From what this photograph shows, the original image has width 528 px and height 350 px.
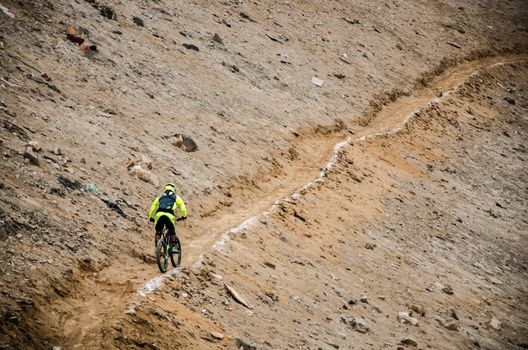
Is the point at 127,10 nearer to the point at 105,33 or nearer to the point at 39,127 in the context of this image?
the point at 105,33

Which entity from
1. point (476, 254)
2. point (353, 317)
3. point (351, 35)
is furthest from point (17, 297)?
point (351, 35)

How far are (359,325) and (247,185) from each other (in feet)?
23.8

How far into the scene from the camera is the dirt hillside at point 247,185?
520 inches

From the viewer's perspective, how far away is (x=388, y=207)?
22906 mm

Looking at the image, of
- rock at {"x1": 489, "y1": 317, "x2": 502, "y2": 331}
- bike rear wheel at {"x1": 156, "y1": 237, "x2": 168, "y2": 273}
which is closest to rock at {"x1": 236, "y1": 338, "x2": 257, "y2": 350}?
bike rear wheel at {"x1": 156, "y1": 237, "x2": 168, "y2": 273}

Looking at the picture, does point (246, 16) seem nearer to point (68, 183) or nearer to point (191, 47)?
point (191, 47)

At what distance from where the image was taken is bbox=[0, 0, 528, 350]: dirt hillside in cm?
1320

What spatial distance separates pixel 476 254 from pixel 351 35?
63.5 feet

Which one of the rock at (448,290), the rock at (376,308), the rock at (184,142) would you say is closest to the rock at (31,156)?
the rock at (184,142)

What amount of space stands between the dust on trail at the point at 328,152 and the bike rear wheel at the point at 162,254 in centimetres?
41

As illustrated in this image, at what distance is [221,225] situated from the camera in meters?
18.2

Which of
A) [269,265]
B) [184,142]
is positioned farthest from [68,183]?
[184,142]

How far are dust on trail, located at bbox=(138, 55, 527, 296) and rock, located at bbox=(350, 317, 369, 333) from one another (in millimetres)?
3996

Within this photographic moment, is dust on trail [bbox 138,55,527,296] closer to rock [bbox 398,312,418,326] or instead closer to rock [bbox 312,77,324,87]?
rock [bbox 312,77,324,87]
